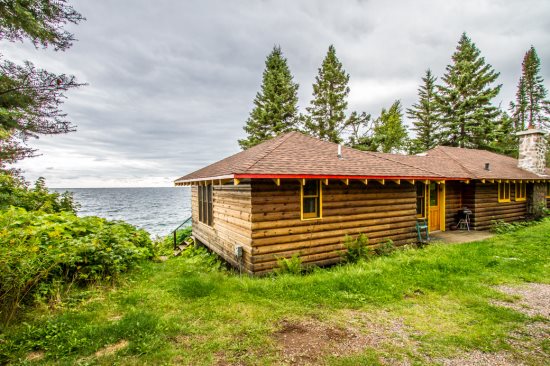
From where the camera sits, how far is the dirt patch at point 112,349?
3.22m

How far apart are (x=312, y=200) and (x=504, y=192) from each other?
13297 mm

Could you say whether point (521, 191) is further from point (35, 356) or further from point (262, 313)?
point (35, 356)

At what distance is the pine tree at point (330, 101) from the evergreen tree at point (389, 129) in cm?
438

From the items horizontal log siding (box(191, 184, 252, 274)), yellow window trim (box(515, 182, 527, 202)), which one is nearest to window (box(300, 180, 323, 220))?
horizontal log siding (box(191, 184, 252, 274))

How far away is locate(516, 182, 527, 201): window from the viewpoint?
14898mm

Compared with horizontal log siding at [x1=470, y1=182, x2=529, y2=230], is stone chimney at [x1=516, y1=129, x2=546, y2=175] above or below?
above

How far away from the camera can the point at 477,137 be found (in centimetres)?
2727

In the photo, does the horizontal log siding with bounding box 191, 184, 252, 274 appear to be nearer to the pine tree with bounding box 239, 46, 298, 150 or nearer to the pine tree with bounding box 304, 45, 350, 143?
the pine tree with bounding box 239, 46, 298, 150

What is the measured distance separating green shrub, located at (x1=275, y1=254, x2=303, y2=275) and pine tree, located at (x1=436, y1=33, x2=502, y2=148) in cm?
2915

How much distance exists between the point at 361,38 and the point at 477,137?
22.3 meters

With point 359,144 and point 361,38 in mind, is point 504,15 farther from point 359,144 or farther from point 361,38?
point 359,144

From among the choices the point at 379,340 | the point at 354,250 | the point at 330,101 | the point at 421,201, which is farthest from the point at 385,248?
the point at 330,101

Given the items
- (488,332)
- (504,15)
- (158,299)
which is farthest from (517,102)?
(158,299)

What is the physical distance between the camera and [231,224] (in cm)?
869
